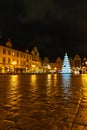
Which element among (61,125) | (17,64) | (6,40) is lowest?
(61,125)

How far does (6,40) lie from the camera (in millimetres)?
63406

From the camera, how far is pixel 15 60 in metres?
65.4

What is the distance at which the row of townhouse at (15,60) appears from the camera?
58375 millimetres

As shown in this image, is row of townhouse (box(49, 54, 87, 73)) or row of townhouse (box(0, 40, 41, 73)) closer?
row of townhouse (box(0, 40, 41, 73))

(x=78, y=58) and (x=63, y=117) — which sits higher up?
(x=78, y=58)

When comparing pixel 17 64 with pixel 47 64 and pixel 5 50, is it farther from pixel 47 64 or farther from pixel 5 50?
pixel 47 64

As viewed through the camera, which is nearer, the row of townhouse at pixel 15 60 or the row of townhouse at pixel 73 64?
the row of townhouse at pixel 15 60

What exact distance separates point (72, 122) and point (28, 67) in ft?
239

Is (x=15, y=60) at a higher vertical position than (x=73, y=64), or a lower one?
lower

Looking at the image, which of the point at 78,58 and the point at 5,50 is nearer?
the point at 5,50

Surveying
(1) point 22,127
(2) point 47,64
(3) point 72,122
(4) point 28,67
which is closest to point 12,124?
(1) point 22,127

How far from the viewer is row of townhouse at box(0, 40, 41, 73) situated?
192ft

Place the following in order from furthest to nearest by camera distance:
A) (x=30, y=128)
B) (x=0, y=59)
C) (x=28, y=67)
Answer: (x=28, y=67), (x=0, y=59), (x=30, y=128)

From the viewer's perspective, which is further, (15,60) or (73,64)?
(73,64)
